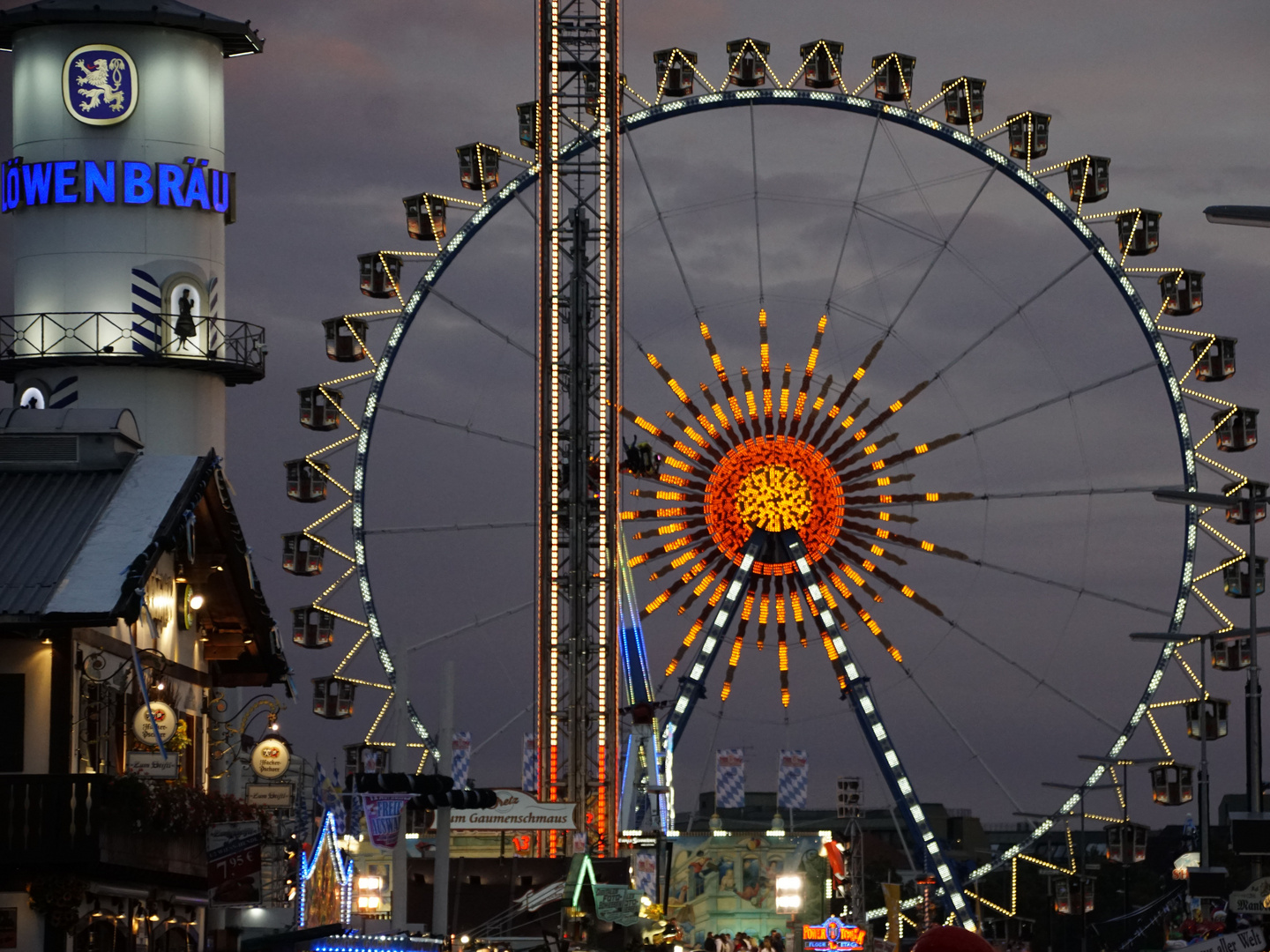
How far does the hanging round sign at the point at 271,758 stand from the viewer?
33.3m

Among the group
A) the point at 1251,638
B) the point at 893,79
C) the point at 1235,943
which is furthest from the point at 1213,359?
the point at 1235,943

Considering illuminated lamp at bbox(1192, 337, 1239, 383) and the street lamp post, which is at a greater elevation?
illuminated lamp at bbox(1192, 337, 1239, 383)

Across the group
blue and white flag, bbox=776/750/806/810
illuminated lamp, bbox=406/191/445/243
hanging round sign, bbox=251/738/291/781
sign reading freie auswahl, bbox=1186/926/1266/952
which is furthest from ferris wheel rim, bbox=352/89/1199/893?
sign reading freie auswahl, bbox=1186/926/1266/952

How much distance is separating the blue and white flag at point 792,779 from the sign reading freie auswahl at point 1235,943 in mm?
55905

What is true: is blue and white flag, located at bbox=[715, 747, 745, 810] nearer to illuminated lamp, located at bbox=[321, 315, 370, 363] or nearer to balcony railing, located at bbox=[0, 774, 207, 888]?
illuminated lamp, located at bbox=[321, 315, 370, 363]

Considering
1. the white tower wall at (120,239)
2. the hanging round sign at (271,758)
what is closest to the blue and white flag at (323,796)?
the hanging round sign at (271,758)

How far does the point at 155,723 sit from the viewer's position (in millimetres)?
27406

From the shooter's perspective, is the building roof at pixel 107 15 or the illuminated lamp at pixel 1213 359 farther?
the illuminated lamp at pixel 1213 359

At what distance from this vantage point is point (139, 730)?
27.8 meters

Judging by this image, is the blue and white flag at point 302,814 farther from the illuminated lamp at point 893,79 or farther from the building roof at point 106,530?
the illuminated lamp at point 893,79

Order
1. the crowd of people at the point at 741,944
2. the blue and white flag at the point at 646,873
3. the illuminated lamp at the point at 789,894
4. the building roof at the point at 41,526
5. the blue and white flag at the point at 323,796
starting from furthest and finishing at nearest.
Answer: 1. the illuminated lamp at the point at 789,894
2. the blue and white flag at the point at 646,873
3. the crowd of people at the point at 741,944
4. the blue and white flag at the point at 323,796
5. the building roof at the point at 41,526

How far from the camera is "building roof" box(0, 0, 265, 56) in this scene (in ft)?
183

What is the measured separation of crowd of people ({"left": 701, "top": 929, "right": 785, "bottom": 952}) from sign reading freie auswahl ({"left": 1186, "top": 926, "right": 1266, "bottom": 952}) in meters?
40.9

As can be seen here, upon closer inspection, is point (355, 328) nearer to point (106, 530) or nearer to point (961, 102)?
point (961, 102)
